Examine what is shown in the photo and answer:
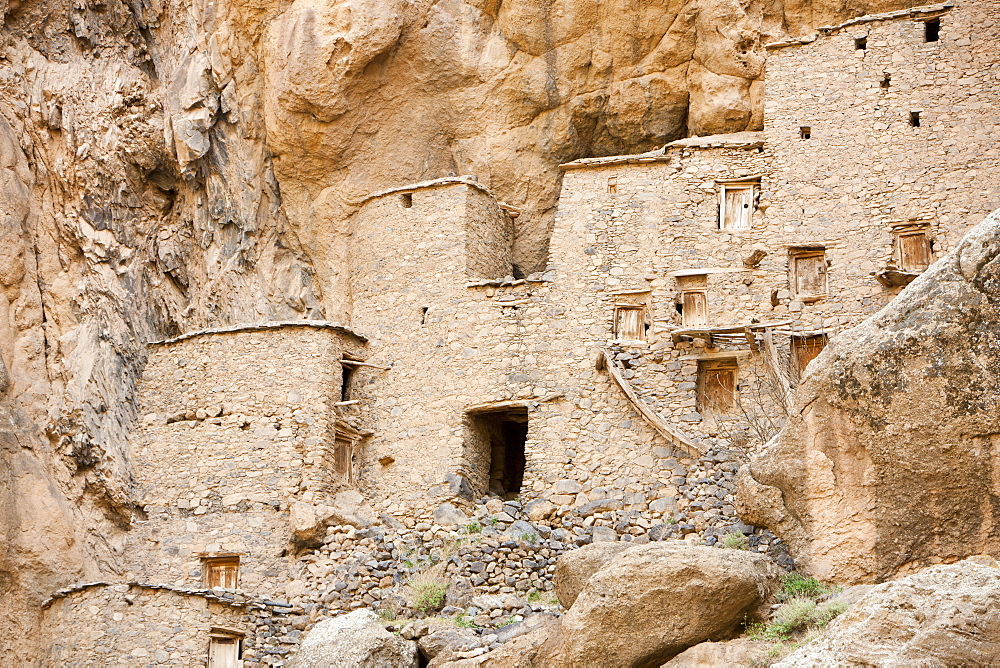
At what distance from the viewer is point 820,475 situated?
13164 millimetres

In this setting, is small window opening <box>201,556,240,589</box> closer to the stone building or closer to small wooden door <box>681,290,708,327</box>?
the stone building

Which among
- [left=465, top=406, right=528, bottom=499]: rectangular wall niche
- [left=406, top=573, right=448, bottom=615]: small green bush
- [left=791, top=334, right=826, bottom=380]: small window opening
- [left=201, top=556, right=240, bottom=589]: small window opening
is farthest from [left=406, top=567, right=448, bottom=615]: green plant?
[left=791, top=334, right=826, bottom=380]: small window opening

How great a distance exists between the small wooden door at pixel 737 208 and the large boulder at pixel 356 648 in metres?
9.94

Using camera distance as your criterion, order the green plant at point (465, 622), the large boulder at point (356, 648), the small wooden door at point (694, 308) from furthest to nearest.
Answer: the small wooden door at point (694, 308), the green plant at point (465, 622), the large boulder at point (356, 648)

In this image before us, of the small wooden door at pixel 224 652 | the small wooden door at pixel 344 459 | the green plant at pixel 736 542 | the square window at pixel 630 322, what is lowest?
the small wooden door at pixel 224 652

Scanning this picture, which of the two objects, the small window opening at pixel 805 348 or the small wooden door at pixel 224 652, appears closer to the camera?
the small wooden door at pixel 224 652

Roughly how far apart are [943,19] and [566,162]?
7.09 metres

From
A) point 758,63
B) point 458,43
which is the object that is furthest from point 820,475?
point 458,43

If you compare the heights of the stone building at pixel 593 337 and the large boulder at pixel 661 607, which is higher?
the stone building at pixel 593 337

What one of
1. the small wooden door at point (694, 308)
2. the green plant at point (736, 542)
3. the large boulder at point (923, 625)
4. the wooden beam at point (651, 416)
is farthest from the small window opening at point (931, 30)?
the large boulder at point (923, 625)

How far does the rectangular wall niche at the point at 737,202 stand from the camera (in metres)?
22.1

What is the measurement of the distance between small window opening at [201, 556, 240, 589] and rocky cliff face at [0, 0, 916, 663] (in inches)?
71.3

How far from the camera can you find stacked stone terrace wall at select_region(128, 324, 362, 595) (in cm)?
2056

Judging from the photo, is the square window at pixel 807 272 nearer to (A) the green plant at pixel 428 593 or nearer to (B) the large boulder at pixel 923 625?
(A) the green plant at pixel 428 593
